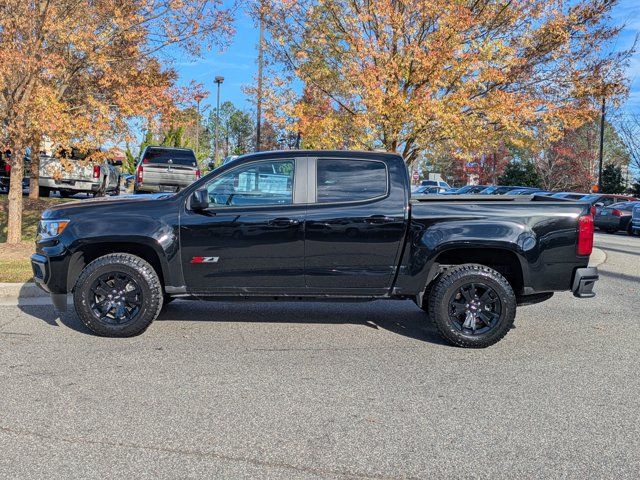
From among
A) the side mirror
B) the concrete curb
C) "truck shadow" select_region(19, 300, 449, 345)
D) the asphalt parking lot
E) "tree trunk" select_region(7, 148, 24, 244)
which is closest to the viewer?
the asphalt parking lot

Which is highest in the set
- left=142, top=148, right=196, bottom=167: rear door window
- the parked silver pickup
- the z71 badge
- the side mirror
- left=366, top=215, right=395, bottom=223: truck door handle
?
left=142, top=148, right=196, bottom=167: rear door window

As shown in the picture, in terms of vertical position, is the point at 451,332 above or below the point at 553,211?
below

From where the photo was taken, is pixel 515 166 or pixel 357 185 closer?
pixel 357 185

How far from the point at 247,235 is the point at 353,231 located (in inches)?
39.6

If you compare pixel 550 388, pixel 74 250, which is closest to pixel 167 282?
pixel 74 250

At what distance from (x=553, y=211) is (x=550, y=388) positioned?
1.78 m

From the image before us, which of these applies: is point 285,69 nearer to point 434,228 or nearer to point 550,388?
point 434,228

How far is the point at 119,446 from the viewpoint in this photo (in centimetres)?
332

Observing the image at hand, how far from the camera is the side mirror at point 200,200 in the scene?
532cm

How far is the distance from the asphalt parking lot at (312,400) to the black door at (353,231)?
626 millimetres

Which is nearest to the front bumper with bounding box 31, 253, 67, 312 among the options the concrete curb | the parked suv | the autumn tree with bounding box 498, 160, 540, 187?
the concrete curb

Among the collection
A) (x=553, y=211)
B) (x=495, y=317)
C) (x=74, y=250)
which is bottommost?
(x=495, y=317)

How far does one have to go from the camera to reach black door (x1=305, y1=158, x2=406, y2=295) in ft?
17.8

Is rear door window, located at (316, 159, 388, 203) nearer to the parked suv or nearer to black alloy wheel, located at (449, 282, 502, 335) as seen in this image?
black alloy wheel, located at (449, 282, 502, 335)
